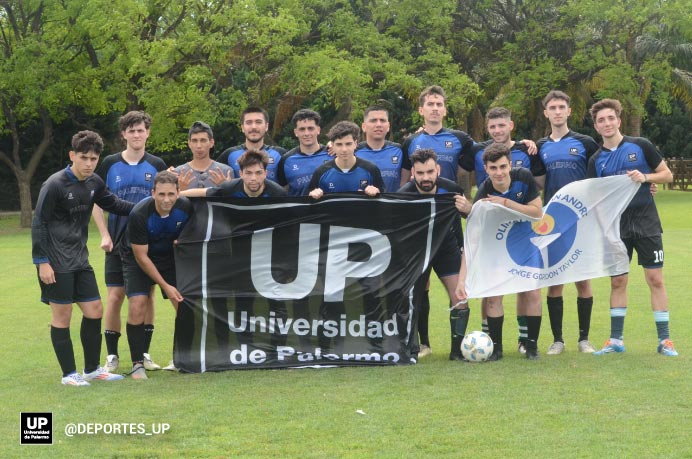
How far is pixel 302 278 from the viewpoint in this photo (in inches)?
308

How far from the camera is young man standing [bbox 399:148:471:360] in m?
7.75

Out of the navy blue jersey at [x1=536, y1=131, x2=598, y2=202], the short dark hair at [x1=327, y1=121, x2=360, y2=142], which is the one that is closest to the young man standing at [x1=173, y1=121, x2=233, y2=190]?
the short dark hair at [x1=327, y1=121, x2=360, y2=142]

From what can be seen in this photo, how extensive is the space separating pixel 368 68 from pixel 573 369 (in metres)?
23.5

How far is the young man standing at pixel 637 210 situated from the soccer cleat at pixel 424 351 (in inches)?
58.9

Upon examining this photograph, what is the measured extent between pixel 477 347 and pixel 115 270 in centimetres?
319

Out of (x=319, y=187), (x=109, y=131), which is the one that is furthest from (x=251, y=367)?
(x=109, y=131)

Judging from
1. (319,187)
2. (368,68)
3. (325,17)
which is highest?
(325,17)

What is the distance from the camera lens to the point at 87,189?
726 cm

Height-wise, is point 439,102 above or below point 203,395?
above

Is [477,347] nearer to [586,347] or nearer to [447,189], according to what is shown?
[586,347]

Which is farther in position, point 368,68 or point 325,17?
point 325,17

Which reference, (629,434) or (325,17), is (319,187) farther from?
(325,17)

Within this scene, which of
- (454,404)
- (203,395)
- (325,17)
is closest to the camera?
(454,404)

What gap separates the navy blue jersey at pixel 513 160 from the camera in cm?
823
